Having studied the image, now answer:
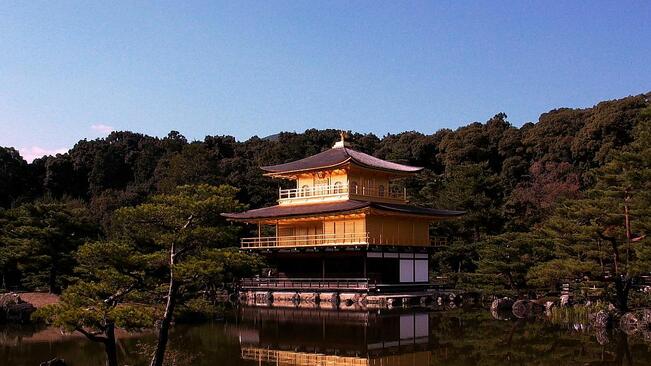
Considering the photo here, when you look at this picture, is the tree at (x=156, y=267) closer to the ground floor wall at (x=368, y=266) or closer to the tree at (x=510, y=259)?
the tree at (x=510, y=259)

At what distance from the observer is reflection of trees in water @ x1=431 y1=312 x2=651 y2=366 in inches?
619

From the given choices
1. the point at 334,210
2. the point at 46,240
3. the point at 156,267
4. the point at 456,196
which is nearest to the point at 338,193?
the point at 334,210

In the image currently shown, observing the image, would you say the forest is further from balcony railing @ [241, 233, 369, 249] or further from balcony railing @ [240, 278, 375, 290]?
balcony railing @ [240, 278, 375, 290]

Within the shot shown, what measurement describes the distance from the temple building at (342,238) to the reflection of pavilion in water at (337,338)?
5.12m

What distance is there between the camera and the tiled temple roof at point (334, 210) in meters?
33.8

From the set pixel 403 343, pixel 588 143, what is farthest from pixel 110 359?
pixel 588 143

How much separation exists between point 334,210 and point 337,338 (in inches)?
594

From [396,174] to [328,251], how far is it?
6957 millimetres

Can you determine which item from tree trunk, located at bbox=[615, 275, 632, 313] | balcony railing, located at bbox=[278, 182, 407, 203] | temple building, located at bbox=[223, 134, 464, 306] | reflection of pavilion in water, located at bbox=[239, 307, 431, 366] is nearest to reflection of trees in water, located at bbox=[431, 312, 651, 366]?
reflection of pavilion in water, located at bbox=[239, 307, 431, 366]

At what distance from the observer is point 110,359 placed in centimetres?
1206

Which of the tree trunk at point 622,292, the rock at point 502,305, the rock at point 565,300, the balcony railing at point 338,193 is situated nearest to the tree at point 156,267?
the tree trunk at point 622,292

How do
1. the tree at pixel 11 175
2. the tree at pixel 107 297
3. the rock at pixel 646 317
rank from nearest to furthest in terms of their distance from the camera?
the tree at pixel 107 297 → the rock at pixel 646 317 → the tree at pixel 11 175

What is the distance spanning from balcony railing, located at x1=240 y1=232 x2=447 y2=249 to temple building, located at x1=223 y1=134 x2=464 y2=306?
0.17 feet

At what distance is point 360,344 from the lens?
59.5ft
